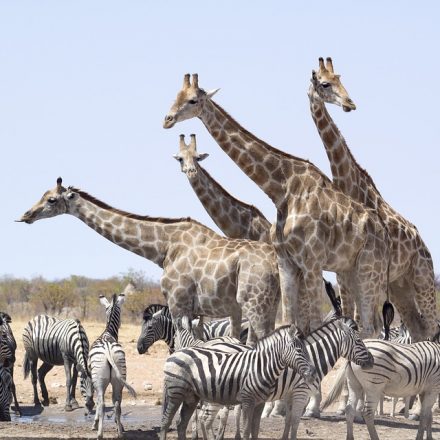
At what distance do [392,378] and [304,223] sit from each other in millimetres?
2510

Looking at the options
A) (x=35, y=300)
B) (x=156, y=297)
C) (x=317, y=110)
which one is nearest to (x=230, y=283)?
(x=317, y=110)

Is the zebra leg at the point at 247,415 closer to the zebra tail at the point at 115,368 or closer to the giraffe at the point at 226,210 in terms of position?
the zebra tail at the point at 115,368

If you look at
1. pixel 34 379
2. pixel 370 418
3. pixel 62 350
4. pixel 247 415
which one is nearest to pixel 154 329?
pixel 62 350

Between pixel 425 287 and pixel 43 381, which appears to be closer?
pixel 425 287

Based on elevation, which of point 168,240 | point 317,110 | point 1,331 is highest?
point 317,110

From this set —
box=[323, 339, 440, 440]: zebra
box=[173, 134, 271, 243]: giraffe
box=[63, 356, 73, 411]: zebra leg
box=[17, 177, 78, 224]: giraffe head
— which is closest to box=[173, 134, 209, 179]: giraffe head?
box=[173, 134, 271, 243]: giraffe

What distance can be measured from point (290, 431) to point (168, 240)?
3.95m

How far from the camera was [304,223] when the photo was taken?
53.6 ft

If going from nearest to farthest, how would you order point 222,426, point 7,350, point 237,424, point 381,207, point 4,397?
point 222,426 < point 237,424 < point 4,397 < point 381,207 < point 7,350

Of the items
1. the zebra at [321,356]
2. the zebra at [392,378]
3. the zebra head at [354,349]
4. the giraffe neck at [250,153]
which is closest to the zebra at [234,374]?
the zebra at [321,356]

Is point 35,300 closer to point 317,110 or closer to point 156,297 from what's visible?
point 156,297

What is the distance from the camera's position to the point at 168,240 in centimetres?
1772

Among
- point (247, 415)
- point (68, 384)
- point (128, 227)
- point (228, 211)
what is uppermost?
point (228, 211)

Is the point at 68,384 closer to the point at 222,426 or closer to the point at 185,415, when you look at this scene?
the point at 222,426
